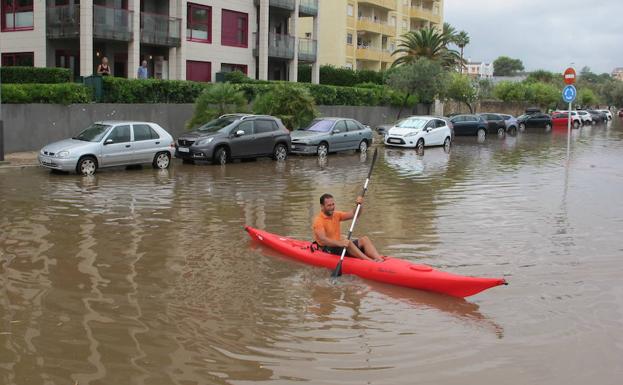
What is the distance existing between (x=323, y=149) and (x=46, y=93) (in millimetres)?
10066

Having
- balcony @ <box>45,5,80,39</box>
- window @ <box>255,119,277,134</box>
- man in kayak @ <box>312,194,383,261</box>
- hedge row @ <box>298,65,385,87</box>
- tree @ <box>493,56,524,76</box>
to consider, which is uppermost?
tree @ <box>493,56,524,76</box>

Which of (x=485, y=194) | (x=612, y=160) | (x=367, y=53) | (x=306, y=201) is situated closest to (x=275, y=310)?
(x=306, y=201)

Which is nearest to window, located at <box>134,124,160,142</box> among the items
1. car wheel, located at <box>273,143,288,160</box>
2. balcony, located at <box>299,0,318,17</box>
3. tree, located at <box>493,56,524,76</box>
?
car wheel, located at <box>273,143,288,160</box>

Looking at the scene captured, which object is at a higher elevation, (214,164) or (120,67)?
(120,67)

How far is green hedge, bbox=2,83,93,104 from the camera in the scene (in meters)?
23.5

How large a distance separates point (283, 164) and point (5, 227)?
13.4m

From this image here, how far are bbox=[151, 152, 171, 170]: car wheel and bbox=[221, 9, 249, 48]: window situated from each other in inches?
742

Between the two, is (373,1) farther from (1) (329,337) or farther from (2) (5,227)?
(1) (329,337)

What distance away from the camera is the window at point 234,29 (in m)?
39.6

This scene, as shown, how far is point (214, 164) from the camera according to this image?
23.5 metres

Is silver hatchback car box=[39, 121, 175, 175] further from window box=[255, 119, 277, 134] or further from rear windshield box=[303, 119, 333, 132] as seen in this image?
rear windshield box=[303, 119, 333, 132]

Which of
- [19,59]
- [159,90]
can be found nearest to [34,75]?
[159,90]

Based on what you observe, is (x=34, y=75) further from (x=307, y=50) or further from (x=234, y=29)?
(x=307, y=50)

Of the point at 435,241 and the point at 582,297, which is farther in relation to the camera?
the point at 435,241
